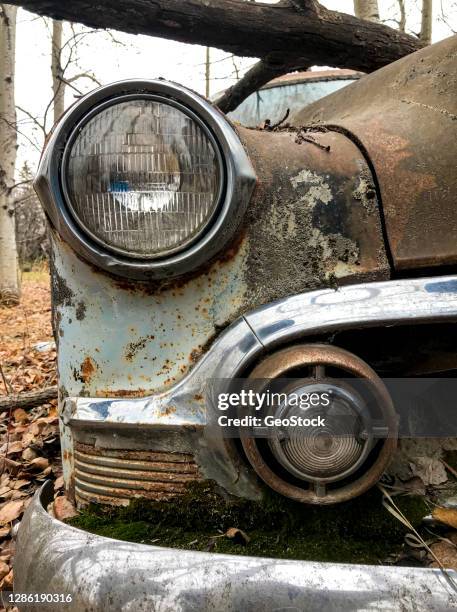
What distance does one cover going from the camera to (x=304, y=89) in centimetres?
315

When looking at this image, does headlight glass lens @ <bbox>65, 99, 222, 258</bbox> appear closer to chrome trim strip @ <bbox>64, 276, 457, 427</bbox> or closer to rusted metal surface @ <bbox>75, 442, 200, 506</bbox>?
chrome trim strip @ <bbox>64, 276, 457, 427</bbox>

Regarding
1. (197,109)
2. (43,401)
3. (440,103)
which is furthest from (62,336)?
(43,401)

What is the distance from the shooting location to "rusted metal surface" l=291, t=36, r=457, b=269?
3.94 ft

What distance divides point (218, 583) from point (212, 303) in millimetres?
541

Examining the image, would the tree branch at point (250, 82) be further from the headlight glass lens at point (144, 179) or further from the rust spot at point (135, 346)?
the rust spot at point (135, 346)

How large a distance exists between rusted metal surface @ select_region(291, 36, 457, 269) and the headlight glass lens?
396mm

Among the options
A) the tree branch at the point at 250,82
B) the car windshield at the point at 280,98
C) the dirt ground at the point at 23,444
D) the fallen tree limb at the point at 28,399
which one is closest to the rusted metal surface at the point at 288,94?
the car windshield at the point at 280,98

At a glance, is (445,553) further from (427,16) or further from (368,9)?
(427,16)

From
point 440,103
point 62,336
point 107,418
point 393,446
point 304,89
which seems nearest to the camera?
point 393,446

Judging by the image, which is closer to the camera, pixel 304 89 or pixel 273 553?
pixel 273 553

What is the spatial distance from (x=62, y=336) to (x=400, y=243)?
0.78 m

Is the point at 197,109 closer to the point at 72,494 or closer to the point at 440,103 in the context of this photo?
the point at 440,103

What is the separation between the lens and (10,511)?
2129mm

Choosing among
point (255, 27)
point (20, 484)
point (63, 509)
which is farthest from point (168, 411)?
point (255, 27)
